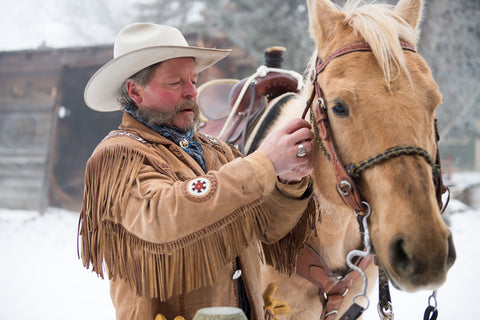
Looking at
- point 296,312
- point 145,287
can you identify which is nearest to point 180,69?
point 145,287

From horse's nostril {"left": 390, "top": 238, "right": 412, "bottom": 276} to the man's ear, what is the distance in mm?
1085

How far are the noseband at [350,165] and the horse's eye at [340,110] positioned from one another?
52 mm

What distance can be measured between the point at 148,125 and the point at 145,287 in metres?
0.63

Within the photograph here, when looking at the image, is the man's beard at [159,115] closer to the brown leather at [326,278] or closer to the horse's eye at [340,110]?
the horse's eye at [340,110]

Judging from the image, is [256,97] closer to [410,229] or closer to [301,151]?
[301,151]

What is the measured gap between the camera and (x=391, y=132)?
3.88 feet

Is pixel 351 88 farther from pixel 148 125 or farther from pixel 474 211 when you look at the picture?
pixel 474 211

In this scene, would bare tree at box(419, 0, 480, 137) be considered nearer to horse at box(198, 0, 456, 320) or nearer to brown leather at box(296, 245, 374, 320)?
brown leather at box(296, 245, 374, 320)

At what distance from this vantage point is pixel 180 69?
5.37ft

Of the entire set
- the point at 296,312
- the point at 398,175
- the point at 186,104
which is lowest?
the point at 296,312

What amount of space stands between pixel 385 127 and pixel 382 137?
0.03 meters

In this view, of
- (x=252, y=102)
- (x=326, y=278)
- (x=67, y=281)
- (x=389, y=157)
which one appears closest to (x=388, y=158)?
(x=389, y=157)

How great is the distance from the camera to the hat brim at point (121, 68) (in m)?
1.56

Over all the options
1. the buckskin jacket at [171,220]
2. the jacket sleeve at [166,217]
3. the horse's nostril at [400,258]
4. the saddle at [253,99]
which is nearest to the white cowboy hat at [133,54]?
the buckskin jacket at [171,220]
